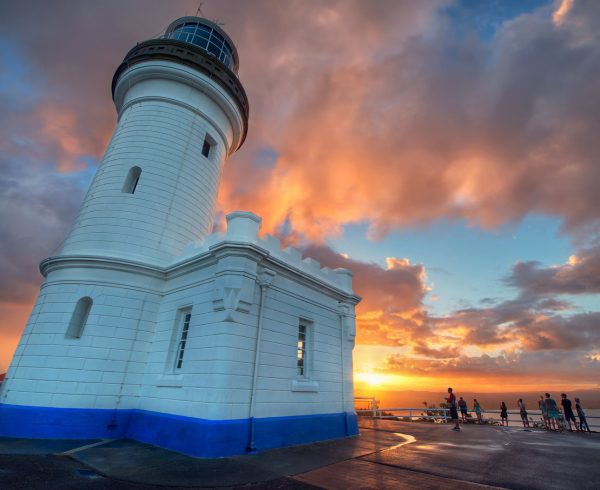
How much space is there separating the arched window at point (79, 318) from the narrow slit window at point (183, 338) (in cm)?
305

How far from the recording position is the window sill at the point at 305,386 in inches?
378

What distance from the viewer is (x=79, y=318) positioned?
9.97m

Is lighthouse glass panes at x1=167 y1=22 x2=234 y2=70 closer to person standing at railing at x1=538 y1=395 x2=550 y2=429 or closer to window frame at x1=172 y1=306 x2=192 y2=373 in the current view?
window frame at x1=172 y1=306 x2=192 y2=373

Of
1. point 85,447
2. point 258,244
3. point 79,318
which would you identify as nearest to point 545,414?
point 258,244

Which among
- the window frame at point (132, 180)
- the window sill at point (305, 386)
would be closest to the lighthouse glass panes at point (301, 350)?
the window sill at point (305, 386)

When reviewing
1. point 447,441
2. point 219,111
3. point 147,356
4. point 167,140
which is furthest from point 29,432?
point 219,111

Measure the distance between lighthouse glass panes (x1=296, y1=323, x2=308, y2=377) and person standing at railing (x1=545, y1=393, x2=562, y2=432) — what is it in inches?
568

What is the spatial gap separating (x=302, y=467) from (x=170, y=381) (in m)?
4.40

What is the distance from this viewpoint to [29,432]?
8.49 m

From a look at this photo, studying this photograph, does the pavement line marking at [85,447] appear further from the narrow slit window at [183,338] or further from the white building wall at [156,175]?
the white building wall at [156,175]

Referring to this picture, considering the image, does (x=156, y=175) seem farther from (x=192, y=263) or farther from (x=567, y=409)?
(x=567, y=409)

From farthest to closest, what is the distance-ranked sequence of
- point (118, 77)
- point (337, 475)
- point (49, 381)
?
point (118, 77)
point (49, 381)
point (337, 475)

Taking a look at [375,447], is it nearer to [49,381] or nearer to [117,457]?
[117,457]

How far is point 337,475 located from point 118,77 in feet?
59.2
